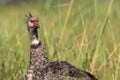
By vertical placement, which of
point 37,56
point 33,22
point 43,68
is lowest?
point 43,68

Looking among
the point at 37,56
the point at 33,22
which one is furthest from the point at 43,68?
the point at 33,22

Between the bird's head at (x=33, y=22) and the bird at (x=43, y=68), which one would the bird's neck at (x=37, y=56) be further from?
the bird's head at (x=33, y=22)

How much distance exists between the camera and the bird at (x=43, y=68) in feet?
21.9

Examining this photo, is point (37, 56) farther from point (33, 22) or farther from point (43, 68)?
point (33, 22)

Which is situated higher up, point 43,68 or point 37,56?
point 37,56

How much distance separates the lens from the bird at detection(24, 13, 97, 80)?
21.9 ft

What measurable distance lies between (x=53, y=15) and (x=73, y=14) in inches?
177

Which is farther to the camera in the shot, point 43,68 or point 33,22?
point 33,22

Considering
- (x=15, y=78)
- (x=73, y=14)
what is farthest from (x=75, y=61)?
(x=73, y=14)

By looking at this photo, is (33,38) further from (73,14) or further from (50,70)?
(73,14)

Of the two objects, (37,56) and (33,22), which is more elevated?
(33,22)

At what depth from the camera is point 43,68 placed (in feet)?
22.8

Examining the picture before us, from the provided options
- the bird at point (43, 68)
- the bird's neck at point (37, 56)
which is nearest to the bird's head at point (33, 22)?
the bird at point (43, 68)

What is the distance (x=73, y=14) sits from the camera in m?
9.31
